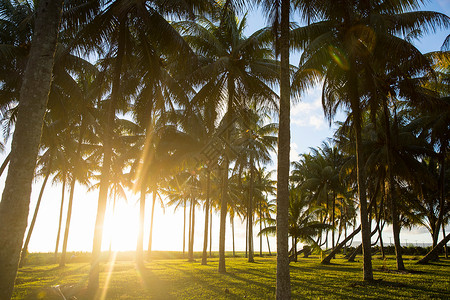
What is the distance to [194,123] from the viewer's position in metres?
19.5

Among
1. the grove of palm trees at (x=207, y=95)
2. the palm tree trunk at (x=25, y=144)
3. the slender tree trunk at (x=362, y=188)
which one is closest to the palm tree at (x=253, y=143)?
the grove of palm trees at (x=207, y=95)

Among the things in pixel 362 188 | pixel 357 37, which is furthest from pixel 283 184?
pixel 357 37

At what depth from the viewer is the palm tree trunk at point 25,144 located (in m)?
4.50

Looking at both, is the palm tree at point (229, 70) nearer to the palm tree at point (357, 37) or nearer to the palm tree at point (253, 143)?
the palm tree at point (253, 143)

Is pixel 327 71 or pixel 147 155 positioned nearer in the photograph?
pixel 327 71

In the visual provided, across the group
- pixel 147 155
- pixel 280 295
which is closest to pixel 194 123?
pixel 147 155

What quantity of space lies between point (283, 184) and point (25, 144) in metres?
4.98

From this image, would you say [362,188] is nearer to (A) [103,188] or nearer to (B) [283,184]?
(B) [283,184]

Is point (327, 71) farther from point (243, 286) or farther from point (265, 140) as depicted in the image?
point (265, 140)

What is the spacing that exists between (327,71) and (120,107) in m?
9.38

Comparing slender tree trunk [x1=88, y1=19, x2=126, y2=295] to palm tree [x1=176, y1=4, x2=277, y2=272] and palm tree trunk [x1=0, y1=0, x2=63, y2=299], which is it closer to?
palm tree trunk [x1=0, y1=0, x2=63, y2=299]

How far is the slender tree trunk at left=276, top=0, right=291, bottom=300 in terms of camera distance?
6055 mm

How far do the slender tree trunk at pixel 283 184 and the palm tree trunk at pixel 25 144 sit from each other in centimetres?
471

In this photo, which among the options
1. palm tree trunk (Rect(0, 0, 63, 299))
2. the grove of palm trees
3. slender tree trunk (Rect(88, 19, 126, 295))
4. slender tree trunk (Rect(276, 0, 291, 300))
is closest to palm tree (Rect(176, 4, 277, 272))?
the grove of palm trees
